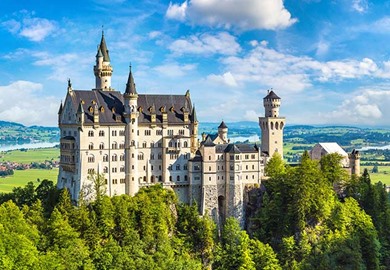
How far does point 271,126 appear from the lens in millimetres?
125500

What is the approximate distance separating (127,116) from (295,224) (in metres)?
38.1

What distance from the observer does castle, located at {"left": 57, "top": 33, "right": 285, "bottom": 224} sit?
335 feet

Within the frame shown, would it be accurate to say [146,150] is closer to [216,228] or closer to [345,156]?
[216,228]

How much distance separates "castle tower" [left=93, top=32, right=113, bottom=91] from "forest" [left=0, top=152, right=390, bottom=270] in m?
22.5

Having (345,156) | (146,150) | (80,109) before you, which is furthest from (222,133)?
(80,109)

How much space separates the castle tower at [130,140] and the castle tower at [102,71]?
1116 cm

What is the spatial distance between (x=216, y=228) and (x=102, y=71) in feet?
128

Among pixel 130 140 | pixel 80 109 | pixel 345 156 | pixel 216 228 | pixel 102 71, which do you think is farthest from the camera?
pixel 345 156

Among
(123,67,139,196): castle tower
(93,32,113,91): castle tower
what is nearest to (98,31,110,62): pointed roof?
(93,32,113,91): castle tower

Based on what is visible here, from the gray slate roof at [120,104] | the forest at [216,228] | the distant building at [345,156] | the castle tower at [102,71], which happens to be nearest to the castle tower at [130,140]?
the gray slate roof at [120,104]

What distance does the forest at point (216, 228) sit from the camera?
88500 mm

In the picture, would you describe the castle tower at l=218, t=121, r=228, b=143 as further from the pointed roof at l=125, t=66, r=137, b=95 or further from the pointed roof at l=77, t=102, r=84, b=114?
the pointed roof at l=77, t=102, r=84, b=114

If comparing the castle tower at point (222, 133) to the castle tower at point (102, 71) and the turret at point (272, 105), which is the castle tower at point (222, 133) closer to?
the turret at point (272, 105)

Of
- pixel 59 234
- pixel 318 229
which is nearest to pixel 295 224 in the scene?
pixel 318 229
